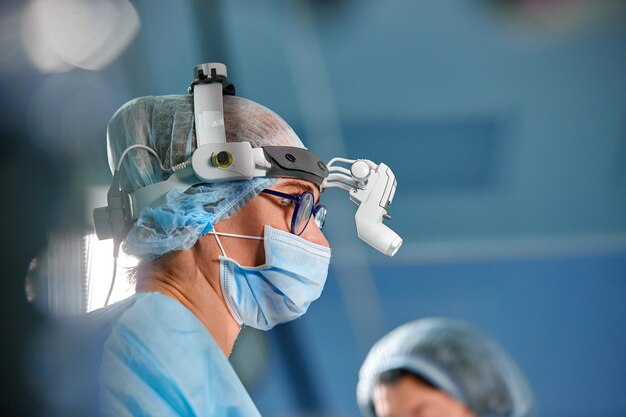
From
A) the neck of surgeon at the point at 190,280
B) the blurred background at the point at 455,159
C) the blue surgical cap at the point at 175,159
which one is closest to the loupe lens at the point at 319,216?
the blue surgical cap at the point at 175,159

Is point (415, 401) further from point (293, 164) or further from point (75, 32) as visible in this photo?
point (75, 32)

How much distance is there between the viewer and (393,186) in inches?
60.9

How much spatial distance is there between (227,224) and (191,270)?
11 cm

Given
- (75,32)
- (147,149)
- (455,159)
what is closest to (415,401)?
(147,149)

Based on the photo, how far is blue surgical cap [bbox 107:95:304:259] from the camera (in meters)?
1.28

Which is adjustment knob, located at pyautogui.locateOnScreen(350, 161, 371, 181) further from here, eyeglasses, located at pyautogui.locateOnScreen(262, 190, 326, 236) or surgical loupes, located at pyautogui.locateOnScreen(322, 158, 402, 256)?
eyeglasses, located at pyautogui.locateOnScreen(262, 190, 326, 236)

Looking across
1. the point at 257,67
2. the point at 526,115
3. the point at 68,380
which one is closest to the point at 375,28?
the point at 257,67

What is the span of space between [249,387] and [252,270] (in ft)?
2.60

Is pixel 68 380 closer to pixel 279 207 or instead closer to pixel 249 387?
pixel 279 207

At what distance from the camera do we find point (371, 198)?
5.00 feet

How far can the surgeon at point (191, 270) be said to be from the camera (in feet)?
3.89

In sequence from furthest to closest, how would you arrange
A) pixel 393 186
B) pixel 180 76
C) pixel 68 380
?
pixel 180 76
pixel 393 186
pixel 68 380

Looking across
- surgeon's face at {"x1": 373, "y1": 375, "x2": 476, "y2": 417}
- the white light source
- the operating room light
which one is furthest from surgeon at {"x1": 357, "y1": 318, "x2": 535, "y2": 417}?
the operating room light

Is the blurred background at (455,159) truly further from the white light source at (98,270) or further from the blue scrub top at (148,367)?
the blue scrub top at (148,367)
